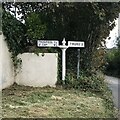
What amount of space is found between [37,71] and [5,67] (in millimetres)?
1221

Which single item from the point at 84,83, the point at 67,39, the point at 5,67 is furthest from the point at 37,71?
the point at 67,39

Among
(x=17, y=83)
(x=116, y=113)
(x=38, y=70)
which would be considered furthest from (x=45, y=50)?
(x=116, y=113)

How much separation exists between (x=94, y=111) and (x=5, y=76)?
327 centimetres

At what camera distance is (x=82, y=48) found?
11.4m

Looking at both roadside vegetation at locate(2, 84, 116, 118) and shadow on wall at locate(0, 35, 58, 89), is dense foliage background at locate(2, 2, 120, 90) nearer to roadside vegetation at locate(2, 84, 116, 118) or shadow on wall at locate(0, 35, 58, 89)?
shadow on wall at locate(0, 35, 58, 89)

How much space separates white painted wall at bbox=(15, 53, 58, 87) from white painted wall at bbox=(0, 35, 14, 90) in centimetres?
46

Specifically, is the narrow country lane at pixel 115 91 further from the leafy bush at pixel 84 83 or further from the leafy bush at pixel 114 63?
the leafy bush at pixel 114 63

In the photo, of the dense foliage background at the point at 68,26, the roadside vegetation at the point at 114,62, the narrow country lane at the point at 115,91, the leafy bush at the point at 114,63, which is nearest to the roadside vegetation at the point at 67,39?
the dense foliage background at the point at 68,26

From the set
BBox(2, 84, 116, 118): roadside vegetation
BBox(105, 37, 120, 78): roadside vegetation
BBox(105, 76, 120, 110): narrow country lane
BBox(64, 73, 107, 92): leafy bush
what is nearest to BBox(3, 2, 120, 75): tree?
BBox(64, 73, 107, 92): leafy bush

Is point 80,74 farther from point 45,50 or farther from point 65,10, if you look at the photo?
point 65,10

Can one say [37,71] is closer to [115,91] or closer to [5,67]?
Result: [5,67]

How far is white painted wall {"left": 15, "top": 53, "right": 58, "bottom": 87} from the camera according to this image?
32.9 ft

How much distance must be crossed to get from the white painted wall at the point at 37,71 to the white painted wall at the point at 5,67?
0.46m

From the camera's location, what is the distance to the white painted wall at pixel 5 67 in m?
8.95
